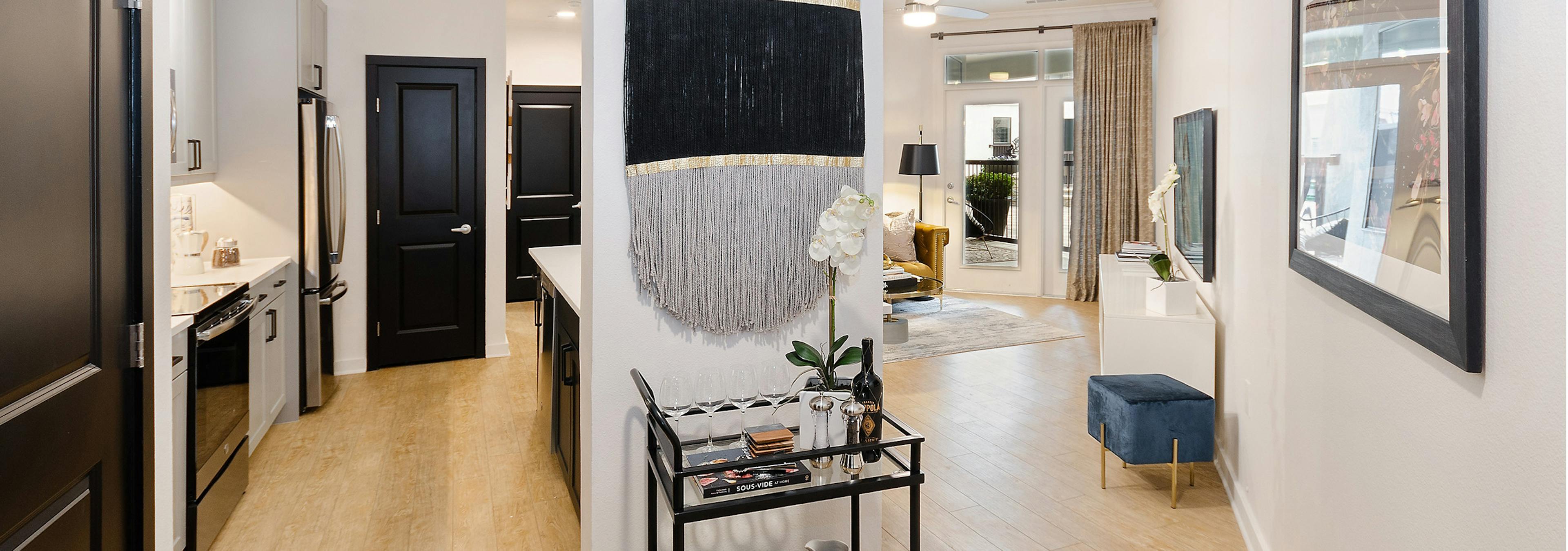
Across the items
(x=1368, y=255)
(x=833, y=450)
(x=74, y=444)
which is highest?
(x=1368, y=255)

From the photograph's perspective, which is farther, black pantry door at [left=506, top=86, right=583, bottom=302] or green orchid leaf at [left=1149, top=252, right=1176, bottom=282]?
black pantry door at [left=506, top=86, right=583, bottom=302]

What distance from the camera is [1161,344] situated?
3518 millimetres

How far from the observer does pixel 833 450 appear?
184cm

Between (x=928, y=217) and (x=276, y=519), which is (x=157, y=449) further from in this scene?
(x=928, y=217)

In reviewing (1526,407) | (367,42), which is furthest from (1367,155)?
(367,42)

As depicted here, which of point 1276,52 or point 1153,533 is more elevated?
point 1276,52

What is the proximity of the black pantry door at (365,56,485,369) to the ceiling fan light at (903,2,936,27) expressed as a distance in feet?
8.71

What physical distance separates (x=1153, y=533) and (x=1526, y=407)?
1846mm

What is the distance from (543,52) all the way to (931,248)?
3.70 metres

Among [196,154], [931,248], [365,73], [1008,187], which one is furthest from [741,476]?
[1008,187]

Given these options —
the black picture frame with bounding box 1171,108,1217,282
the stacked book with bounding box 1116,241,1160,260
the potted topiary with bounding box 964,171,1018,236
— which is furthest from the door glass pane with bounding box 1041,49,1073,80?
the black picture frame with bounding box 1171,108,1217,282

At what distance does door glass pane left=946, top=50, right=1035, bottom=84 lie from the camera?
A: 771cm

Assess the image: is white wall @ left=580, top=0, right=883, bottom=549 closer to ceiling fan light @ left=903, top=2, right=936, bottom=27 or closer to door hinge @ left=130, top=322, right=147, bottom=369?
door hinge @ left=130, top=322, right=147, bottom=369

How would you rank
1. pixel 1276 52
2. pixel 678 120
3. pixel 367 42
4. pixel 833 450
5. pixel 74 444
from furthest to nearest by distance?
1. pixel 367 42
2. pixel 1276 52
3. pixel 678 120
4. pixel 833 450
5. pixel 74 444
